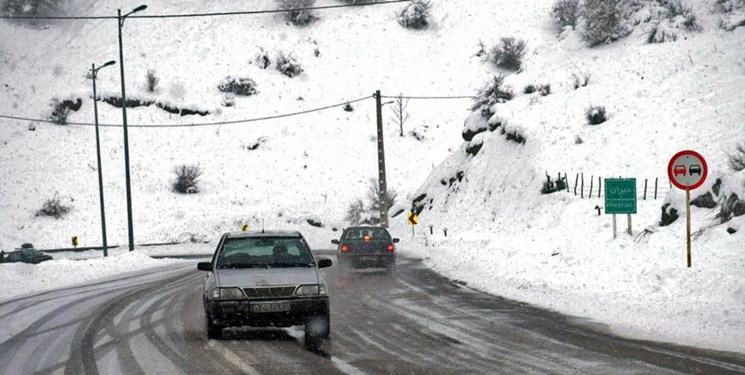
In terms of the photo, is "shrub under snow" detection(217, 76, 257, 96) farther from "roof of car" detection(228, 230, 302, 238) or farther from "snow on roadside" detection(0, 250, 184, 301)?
"roof of car" detection(228, 230, 302, 238)

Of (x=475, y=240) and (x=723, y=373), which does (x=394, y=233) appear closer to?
(x=475, y=240)

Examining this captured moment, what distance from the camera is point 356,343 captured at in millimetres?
11672

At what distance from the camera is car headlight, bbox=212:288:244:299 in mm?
11766

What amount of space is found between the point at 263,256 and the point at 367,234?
560 inches

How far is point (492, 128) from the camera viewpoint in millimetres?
50844

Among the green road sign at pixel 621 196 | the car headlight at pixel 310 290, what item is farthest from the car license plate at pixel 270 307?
the green road sign at pixel 621 196

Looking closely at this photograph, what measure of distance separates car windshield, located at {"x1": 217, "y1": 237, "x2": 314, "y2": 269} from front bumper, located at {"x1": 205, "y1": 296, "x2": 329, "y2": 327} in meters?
1.00

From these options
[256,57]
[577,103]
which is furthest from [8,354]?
[256,57]

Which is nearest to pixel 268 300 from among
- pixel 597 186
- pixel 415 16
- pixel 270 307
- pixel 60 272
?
pixel 270 307

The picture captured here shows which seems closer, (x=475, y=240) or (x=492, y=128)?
(x=475, y=240)

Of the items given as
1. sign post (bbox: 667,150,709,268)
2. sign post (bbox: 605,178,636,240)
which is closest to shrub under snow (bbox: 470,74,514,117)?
sign post (bbox: 605,178,636,240)

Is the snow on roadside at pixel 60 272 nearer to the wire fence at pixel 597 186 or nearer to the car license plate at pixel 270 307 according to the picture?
the car license plate at pixel 270 307

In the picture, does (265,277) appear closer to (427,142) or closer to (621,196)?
(621,196)

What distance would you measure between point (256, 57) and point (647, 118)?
48.3 m
